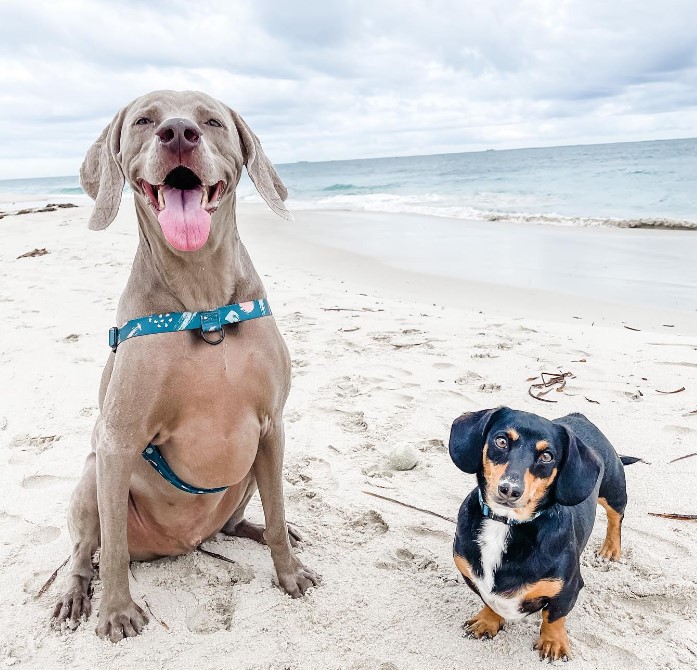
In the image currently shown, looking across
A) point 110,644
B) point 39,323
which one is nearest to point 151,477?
point 110,644

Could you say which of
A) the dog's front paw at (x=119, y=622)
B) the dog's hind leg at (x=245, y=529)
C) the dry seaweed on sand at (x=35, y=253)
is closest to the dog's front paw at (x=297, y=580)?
the dog's hind leg at (x=245, y=529)

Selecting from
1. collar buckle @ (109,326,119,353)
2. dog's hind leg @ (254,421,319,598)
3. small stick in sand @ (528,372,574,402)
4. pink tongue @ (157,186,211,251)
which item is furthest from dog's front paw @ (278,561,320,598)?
small stick in sand @ (528,372,574,402)

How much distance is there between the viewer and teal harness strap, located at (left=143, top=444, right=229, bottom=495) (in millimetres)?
2405

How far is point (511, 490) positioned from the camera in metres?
2.05

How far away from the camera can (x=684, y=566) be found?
269 cm

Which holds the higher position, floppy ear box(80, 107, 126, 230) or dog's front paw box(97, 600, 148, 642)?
floppy ear box(80, 107, 126, 230)

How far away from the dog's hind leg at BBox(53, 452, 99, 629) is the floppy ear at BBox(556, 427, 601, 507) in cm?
173

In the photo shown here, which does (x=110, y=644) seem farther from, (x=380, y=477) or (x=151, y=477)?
(x=380, y=477)

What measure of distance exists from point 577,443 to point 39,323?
5.44 meters

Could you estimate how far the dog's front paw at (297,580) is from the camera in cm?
265

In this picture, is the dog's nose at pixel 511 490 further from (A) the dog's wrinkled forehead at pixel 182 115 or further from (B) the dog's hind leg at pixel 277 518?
(A) the dog's wrinkled forehead at pixel 182 115

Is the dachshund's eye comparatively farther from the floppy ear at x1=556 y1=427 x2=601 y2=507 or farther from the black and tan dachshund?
the floppy ear at x1=556 y1=427 x2=601 y2=507

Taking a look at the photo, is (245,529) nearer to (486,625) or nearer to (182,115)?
(486,625)

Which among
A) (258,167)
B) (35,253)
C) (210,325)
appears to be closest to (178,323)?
(210,325)
